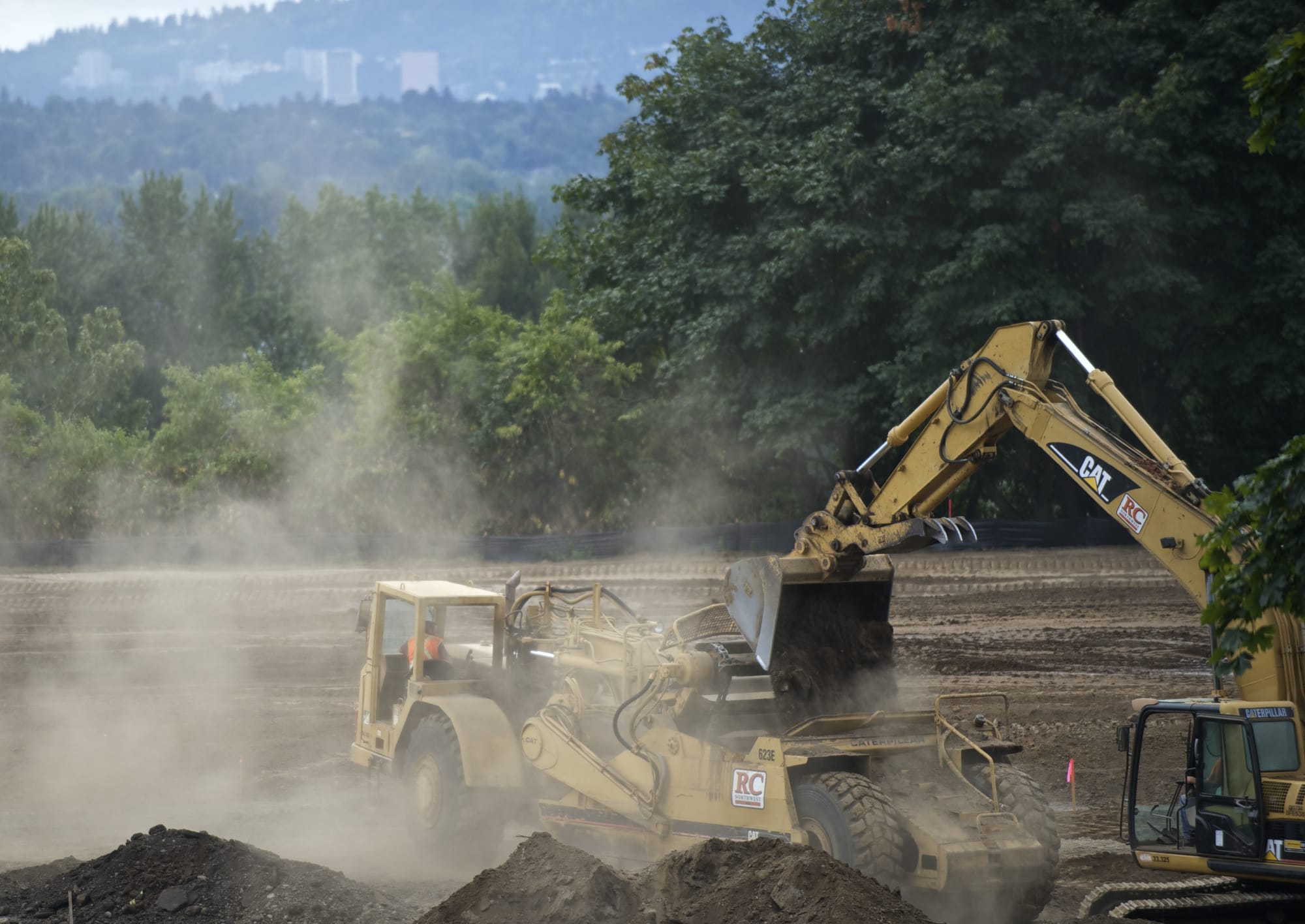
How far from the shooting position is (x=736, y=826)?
9297 millimetres

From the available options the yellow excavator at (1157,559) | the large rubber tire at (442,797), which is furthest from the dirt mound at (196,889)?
the yellow excavator at (1157,559)

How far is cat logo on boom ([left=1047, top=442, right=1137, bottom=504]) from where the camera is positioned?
872 centimetres

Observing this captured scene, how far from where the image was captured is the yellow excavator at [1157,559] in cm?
832

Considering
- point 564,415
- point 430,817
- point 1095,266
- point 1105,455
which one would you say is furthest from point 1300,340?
point 430,817

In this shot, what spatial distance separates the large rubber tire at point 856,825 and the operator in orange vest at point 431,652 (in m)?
4.53

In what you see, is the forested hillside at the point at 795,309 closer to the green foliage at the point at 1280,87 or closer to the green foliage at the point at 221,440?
the green foliage at the point at 221,440

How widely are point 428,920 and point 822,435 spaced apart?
20.8 metres

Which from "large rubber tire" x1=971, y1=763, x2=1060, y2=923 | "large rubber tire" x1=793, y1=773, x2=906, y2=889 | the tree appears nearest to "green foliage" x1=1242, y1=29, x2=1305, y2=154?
"large rubber tire" x1=793, y1=773, x2=906, y2=889

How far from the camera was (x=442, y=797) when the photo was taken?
36.6ft

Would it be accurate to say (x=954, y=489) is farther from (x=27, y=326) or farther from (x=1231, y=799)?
(x=27, y=326)

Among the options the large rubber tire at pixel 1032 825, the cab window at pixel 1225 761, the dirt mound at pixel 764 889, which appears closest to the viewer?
the dirt mound at pixel 764 889

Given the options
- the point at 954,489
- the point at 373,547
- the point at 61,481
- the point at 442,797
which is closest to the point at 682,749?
the point at 442,797

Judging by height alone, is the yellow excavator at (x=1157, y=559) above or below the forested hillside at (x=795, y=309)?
below

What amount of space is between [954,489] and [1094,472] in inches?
47.5
